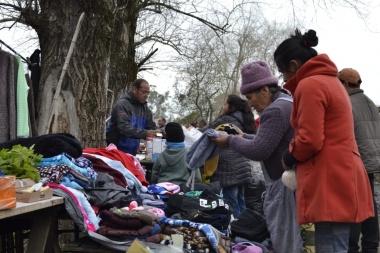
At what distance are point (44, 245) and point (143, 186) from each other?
1.25 meters

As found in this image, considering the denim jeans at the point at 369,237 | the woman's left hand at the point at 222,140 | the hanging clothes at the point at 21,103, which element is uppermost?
the hanging clothes at the point at 21,103

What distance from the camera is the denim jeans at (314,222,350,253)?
2.48m

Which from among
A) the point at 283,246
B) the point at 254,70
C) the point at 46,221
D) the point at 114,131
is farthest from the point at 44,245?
the point at 114,131

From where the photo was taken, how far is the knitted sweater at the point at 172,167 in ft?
15.8

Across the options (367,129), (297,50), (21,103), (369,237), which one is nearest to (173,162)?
(21,103)

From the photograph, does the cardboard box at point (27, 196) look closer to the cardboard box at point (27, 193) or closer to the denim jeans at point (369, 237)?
the cardboard box at point (27, 193)

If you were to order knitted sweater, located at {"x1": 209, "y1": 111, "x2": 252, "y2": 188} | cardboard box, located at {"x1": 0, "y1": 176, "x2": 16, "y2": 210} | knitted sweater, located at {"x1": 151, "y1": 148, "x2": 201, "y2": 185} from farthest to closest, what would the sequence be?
1. knitted sweater, located at {"x1": 209, "y1": 111, "x2": 252, "y2": 188}
2. knitted sweater, located at {"x1": 151, "y1": 148, "x2": 201, "y2": 185}
3. cardboard box, located at {"x1": 0, "y1": 176, "x2": 16, "y2": 210}

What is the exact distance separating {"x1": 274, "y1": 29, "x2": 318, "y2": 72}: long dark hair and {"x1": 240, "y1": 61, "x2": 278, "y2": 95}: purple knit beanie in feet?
1.00

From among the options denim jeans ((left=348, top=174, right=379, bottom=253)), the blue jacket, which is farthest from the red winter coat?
the blue jacket

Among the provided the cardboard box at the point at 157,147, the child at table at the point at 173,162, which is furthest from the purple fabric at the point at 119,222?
the cardboard box at the point at 157,147

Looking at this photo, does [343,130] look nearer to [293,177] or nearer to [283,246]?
[293,177]

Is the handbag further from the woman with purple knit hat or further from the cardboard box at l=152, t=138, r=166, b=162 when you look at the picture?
the cardboard box at l=152, t=138, r=166, b=162

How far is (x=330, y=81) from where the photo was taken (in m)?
2.55

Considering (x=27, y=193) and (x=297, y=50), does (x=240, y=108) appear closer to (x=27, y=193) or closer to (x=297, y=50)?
(x=297, y=50)
